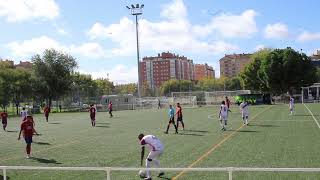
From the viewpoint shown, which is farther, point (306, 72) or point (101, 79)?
point (101, 79)

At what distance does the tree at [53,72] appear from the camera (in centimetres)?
8425

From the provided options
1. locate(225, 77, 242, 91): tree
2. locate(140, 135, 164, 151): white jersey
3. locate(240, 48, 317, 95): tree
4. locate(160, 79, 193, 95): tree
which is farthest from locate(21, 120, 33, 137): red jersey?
locate(225, 77, 242, 91): tree

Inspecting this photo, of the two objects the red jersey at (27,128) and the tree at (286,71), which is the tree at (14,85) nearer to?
the tree at (286,71)

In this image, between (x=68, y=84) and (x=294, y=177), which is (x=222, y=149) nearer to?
(x=294, y=177)

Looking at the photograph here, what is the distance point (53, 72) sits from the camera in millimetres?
84812

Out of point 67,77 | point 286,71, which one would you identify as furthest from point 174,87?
point 67,77

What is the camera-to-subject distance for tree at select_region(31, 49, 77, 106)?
276 ft

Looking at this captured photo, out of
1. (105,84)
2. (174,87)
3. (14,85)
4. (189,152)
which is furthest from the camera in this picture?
(174,87)

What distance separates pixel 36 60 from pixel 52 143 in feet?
202

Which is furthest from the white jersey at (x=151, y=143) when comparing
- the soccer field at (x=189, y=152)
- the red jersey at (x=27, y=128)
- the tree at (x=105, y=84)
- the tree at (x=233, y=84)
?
the tree at (x=233, y=84)

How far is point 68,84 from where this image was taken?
8562 centimetres

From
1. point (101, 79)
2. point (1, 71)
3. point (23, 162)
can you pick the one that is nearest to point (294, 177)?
point (23, 162)

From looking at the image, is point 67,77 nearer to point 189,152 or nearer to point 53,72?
point 53,72

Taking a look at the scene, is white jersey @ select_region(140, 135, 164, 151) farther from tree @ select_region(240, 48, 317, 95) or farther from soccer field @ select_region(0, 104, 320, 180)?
tree @ select_region(240, 48, 317, 95)
